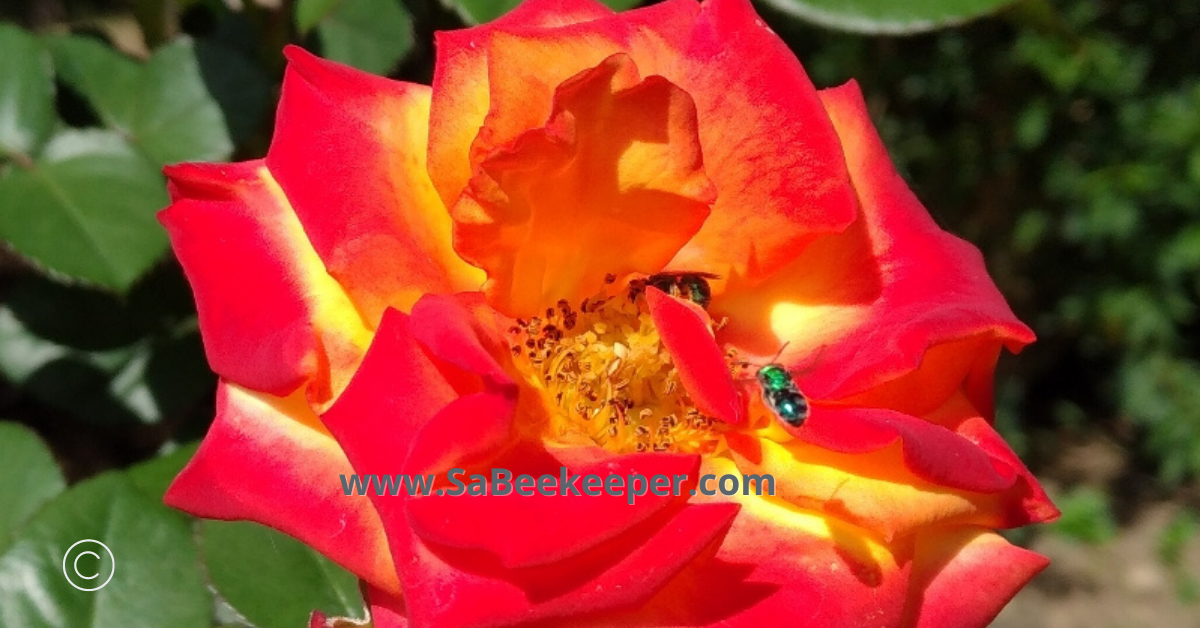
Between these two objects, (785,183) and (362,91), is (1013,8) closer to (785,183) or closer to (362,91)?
(785,183)

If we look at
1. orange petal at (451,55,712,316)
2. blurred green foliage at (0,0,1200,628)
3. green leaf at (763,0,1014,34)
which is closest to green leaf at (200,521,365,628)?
blurred green foliage at (0,0,1200,628)

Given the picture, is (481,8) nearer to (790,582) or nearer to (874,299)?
(874,299)

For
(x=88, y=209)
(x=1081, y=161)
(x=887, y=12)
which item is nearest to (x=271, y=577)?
(x=88, y=209)

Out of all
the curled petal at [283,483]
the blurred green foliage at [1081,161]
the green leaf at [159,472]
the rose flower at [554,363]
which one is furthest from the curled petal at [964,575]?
the blurred green foliage at [1081,161]

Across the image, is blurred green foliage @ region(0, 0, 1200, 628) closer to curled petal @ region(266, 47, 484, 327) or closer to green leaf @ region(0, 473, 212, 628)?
green leaf @ region(0, 473, 212, 628)

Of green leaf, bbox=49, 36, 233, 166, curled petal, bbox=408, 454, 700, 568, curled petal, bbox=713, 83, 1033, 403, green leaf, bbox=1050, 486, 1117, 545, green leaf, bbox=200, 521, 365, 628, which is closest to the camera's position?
curled petal, bbox=408, 454, 700, 568
